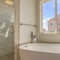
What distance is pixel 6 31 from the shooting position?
2979mm

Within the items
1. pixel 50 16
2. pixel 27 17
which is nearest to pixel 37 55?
pixel 27 17

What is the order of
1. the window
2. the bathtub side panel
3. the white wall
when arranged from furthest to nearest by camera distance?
the window
the white wall
the bathtub side panel

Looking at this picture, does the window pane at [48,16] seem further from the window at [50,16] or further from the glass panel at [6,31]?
the glass panel at [6,31]

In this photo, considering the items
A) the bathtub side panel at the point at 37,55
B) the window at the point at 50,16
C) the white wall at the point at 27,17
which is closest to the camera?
the bathtub side panel at the point at 37,55

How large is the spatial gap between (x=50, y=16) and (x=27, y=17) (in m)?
0.63

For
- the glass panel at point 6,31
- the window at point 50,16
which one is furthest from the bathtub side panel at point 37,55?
the window at point 50,16

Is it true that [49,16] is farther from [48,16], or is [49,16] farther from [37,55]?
[37,55]

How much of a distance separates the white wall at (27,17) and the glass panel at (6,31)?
582 millimetres

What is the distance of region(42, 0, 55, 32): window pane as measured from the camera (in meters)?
2.86

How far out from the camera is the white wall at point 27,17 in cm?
240

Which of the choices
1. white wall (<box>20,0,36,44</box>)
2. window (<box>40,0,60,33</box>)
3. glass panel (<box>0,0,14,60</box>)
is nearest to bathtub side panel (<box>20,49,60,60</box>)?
white wall (<box>20,0,36,44</box>)

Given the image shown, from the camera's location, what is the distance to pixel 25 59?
6.26ft

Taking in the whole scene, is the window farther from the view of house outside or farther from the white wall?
the white wall

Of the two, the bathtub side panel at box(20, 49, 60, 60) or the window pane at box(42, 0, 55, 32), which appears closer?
the bathtub side panel at box(20, 49, 60, 60)
